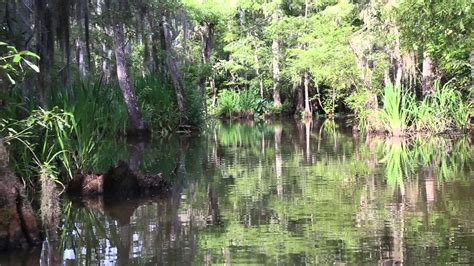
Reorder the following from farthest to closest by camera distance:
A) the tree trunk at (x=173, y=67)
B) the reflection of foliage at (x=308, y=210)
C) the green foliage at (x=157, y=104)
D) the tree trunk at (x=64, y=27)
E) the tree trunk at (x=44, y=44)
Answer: the green foliage at (x=157, y=104), the tree trunk at (x=173, y=67), the tree trunk at (x=64, y=27), the tree trunk at (x=44, y=44), the reflection of foliage at (x=308, y=210)

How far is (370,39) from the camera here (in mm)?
19609

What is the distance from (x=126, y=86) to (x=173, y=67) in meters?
1.79

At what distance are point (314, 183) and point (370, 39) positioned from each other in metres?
11.9

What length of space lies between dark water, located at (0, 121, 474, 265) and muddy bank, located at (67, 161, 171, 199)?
33cm

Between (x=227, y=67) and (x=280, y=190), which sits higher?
(x=227, y=67)

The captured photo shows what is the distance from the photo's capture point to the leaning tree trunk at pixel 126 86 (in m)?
18.7

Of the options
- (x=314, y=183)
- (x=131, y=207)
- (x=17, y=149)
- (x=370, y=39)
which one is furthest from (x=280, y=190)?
(x=370, y=39)

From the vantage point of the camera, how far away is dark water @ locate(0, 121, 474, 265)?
16.4ft

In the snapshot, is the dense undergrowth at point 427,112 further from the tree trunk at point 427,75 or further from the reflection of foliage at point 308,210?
the reflection of foliage at point 308,210

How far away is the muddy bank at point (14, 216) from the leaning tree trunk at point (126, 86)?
13.2 meters

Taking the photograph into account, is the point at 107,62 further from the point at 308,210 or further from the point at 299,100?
the point at 308,210

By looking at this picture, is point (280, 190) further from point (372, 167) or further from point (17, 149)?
point (17, 149)

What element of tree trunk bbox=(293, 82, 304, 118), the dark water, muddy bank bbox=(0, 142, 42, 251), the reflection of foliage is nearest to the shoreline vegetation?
tree trunk bbox=(293, 82, 304, 118)

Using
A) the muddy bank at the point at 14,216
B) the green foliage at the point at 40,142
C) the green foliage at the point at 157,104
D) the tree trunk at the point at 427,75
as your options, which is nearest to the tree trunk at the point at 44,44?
the green foliage at the point at 40,142
